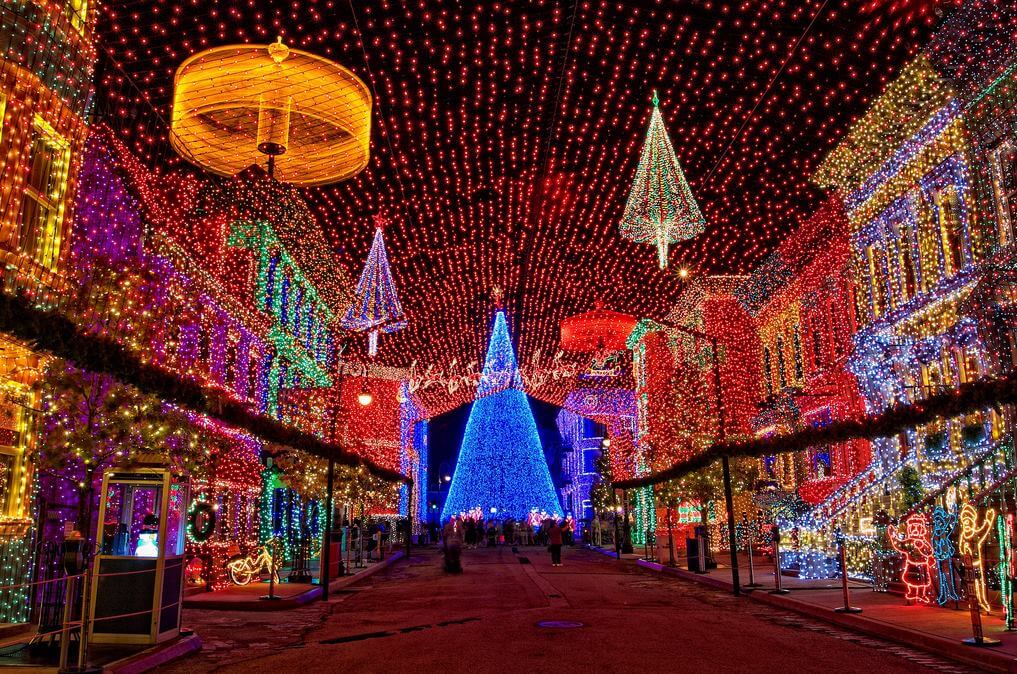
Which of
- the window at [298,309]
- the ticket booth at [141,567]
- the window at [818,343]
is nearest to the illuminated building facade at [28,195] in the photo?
the ticket booth at [141,567]

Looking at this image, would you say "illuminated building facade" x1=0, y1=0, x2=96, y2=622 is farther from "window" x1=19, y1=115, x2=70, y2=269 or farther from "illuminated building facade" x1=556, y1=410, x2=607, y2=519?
"illuminated building facade" x1=556, y1=410, x2=607, y2=519

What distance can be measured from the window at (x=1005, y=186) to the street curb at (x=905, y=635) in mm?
7957

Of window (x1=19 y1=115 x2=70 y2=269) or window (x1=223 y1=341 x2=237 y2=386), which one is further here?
window (x1=223 y1=341 x2=237 y2=386)

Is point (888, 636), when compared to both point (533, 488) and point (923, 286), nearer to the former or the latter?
point (923, 286)

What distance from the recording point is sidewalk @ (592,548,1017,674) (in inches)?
344

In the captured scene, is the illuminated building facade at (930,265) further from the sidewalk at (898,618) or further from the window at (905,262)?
the sidewalk at (898,618)

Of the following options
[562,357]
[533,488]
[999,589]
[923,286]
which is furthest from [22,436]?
[533,488]

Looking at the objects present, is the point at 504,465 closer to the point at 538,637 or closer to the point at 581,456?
the point at 581,456

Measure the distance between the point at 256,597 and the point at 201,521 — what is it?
2.15 m

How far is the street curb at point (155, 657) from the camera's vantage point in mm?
8242

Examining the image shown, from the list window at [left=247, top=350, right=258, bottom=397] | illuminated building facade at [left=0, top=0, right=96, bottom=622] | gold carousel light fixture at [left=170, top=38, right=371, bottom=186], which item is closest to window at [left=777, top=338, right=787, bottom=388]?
window at [left=247, top=350, right=258, bottom=397]

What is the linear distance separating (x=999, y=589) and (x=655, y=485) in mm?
15295

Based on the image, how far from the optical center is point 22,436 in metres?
11.9

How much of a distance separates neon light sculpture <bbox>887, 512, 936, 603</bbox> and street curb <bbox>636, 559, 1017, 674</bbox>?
6.00 ft
